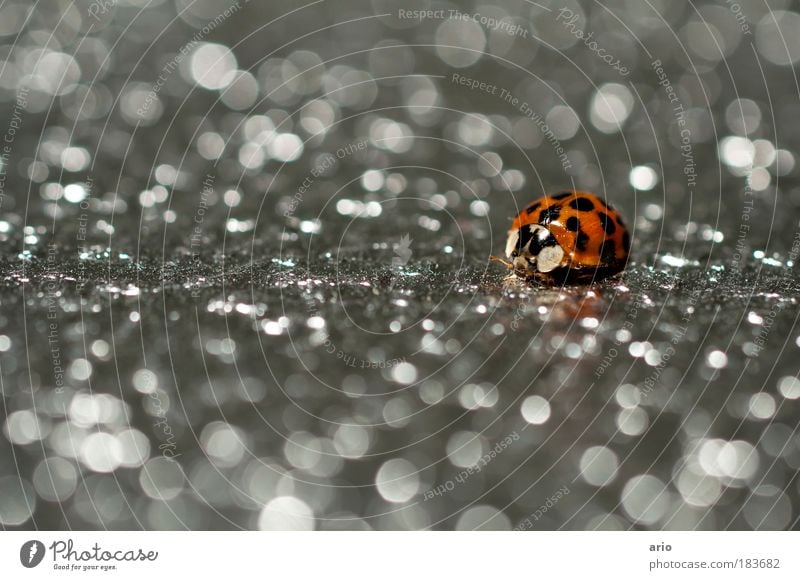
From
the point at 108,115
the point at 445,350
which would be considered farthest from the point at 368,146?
the point at 445,350

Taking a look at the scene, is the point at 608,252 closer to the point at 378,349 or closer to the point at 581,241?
the point at 581,241

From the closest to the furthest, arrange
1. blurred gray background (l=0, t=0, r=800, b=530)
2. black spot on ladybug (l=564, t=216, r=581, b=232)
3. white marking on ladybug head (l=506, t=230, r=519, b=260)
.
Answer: blurred gray background (l=0, t=0, r=800, b=530) < white marking on ladybug head (l=506, t=230, r=519, b=260) < black spot on ladybug (l=564, t=216, r=581, b=232)

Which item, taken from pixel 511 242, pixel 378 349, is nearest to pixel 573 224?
pixel 511 242

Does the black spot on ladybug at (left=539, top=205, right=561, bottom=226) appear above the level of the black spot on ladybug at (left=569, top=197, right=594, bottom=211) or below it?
below
